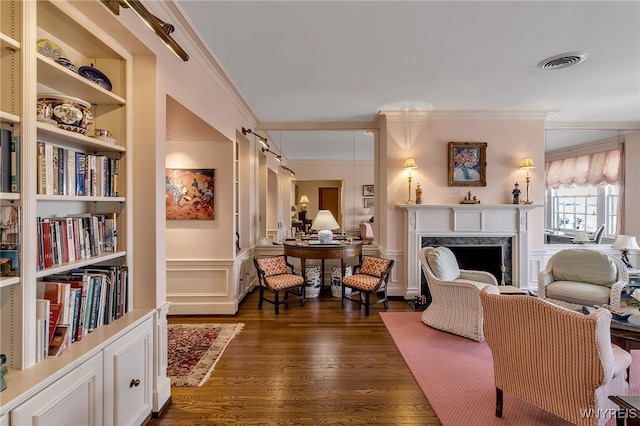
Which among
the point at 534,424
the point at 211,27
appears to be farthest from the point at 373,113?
the point at 534,424

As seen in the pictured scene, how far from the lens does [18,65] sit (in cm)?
130

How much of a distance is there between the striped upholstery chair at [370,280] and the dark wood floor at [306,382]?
1.41 feet

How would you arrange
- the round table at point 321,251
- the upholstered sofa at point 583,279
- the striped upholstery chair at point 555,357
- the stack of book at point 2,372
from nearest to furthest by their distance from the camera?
the stack of book at point 2,372
the striped upholstery chair at point 555,357
the upholstered sofa at point 583,279
the round table at point 321,251

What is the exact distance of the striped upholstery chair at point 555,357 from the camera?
5.39 feet

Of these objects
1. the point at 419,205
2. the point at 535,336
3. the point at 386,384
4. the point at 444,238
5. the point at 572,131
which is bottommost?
the point at 386,384

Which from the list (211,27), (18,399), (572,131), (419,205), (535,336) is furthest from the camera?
(572,131)

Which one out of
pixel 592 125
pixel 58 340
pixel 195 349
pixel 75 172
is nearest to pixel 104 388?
pixel 58 340

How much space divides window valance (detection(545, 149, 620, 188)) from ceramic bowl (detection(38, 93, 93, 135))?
7.33 metres

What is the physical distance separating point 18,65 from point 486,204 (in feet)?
16.4

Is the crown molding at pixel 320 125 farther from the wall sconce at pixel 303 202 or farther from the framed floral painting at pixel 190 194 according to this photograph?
the wall sconce at pixel 303 202

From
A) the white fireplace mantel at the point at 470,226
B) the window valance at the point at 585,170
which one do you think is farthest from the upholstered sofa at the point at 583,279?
the window valance at the point at 585,170

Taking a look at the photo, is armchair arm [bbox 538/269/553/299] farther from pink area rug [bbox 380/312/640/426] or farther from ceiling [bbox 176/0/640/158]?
ceiling [bbox 176/0/640/158]

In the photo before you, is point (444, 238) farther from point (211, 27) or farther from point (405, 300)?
point (211, 27)

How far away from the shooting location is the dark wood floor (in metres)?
2.13
